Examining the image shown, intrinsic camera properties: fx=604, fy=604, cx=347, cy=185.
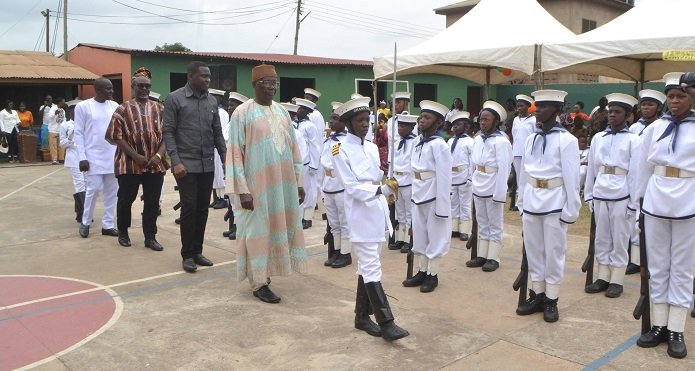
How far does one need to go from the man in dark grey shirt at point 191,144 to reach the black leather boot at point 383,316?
8.61 feet

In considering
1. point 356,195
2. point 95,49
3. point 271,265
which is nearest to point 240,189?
point 271,265

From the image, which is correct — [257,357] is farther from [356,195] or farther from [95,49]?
[95,49]

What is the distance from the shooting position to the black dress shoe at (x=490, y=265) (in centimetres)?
671

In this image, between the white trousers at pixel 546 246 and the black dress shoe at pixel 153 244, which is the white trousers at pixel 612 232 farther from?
the black dress shoe at pixel 153 244

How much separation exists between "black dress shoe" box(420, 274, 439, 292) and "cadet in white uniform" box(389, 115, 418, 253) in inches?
20.7

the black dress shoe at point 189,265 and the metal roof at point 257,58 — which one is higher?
the metal roof at point 257,58

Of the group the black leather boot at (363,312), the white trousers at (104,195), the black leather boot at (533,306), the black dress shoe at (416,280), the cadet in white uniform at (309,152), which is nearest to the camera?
the black leather boot at (363,312)

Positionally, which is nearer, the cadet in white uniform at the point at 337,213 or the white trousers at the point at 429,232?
the white trousers at the point at 429,232

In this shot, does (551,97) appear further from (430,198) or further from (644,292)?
(644,292)

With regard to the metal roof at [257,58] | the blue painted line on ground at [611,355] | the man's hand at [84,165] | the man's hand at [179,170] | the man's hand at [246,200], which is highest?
the metal roof at [257,58]

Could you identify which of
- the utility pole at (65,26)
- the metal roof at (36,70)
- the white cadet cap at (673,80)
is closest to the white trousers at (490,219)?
the white cadet cap at (673,80)

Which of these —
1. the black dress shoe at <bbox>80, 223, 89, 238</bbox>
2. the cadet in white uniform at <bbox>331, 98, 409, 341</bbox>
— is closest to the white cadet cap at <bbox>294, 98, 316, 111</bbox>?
the black dress shoe at <bbox>80, 223, 89, 238</bbox>

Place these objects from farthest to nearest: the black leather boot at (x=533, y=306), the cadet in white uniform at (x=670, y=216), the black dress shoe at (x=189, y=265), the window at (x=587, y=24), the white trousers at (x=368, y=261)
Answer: the window at (x=587, y=24), the black dress shoe at (x=189, y=265), the black leather boot at (x=533, y=306), the white trousers at (x=368, y=261), the cadet in white uniform at (x=670, y=216)

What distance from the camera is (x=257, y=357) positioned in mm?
4266
